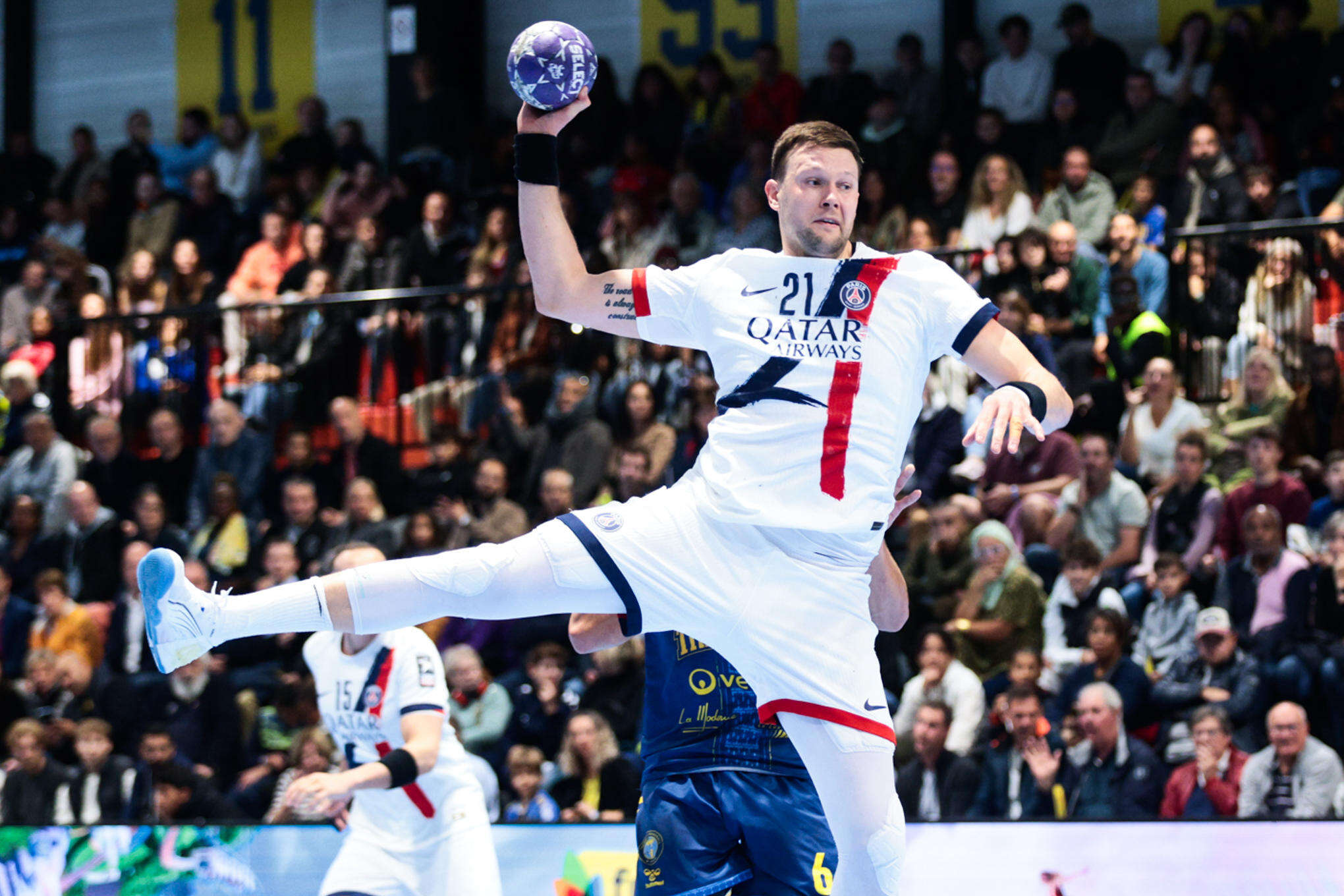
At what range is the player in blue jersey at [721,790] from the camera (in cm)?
523

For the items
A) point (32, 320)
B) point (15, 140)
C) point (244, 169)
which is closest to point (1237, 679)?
point (32, 320)

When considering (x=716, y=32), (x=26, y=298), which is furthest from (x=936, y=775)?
(x=26, y=298)

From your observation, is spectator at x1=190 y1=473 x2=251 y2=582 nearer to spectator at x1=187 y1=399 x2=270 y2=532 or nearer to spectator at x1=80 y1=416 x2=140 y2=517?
spectator at x1=187 y1=399 x2=270 y2=532

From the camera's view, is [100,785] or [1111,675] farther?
[100,785]

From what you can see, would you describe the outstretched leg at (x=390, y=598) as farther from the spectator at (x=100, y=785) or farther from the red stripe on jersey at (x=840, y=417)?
the spectator at (x=100, y=785)

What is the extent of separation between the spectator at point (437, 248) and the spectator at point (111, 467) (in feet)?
9.62

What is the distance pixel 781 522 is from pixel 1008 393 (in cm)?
72

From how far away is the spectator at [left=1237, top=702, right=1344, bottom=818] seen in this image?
8594 millimetres

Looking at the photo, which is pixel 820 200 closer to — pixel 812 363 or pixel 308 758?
pixel 812 363

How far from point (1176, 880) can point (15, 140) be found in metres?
17.1

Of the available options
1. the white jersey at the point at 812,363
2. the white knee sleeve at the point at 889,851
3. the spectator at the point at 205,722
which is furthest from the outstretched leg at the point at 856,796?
the spectator at the point at 205,722

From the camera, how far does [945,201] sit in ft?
44.2

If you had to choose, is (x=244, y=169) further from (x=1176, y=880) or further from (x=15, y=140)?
(x=1176, y=880)

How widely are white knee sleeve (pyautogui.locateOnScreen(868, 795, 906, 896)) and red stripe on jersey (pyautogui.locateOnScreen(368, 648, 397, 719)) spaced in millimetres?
2776
